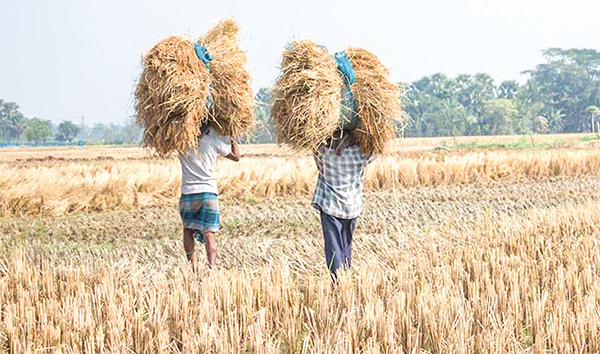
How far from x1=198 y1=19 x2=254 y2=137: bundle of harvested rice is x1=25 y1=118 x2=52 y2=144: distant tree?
7917 cm

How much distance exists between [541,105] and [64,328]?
2848 inches

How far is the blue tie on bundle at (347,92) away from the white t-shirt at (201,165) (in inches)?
39.9

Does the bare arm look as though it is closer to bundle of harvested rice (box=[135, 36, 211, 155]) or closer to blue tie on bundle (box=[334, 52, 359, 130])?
bundle of harvested rice (box=[135, 36, 211, 155])

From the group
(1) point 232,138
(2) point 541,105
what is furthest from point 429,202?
(2) point 541,105

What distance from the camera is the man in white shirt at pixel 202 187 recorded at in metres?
5.28

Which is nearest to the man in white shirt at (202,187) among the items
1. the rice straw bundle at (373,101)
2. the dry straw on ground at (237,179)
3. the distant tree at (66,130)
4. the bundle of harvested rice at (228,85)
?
the bundle of harvested rice at (228,85)

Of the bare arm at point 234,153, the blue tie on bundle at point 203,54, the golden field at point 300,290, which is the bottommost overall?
the golden field at point 300,290

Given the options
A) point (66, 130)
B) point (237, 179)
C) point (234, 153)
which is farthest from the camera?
point (66, 130)

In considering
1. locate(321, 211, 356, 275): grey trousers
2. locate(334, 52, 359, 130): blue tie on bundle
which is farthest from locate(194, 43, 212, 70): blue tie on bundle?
locate(321, 211, 356, 275): grey trousers

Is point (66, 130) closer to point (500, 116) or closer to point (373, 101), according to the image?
point (500, 116)

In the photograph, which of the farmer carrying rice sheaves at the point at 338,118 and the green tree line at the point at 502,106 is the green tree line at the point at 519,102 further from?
the farmer carrying rice sheaves at the point at 338,118

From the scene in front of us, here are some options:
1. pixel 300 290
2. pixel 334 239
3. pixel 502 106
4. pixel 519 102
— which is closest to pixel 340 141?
pixel 334 239

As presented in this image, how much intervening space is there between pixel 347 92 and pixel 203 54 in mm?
1124

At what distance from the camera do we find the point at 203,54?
5.24 meters
